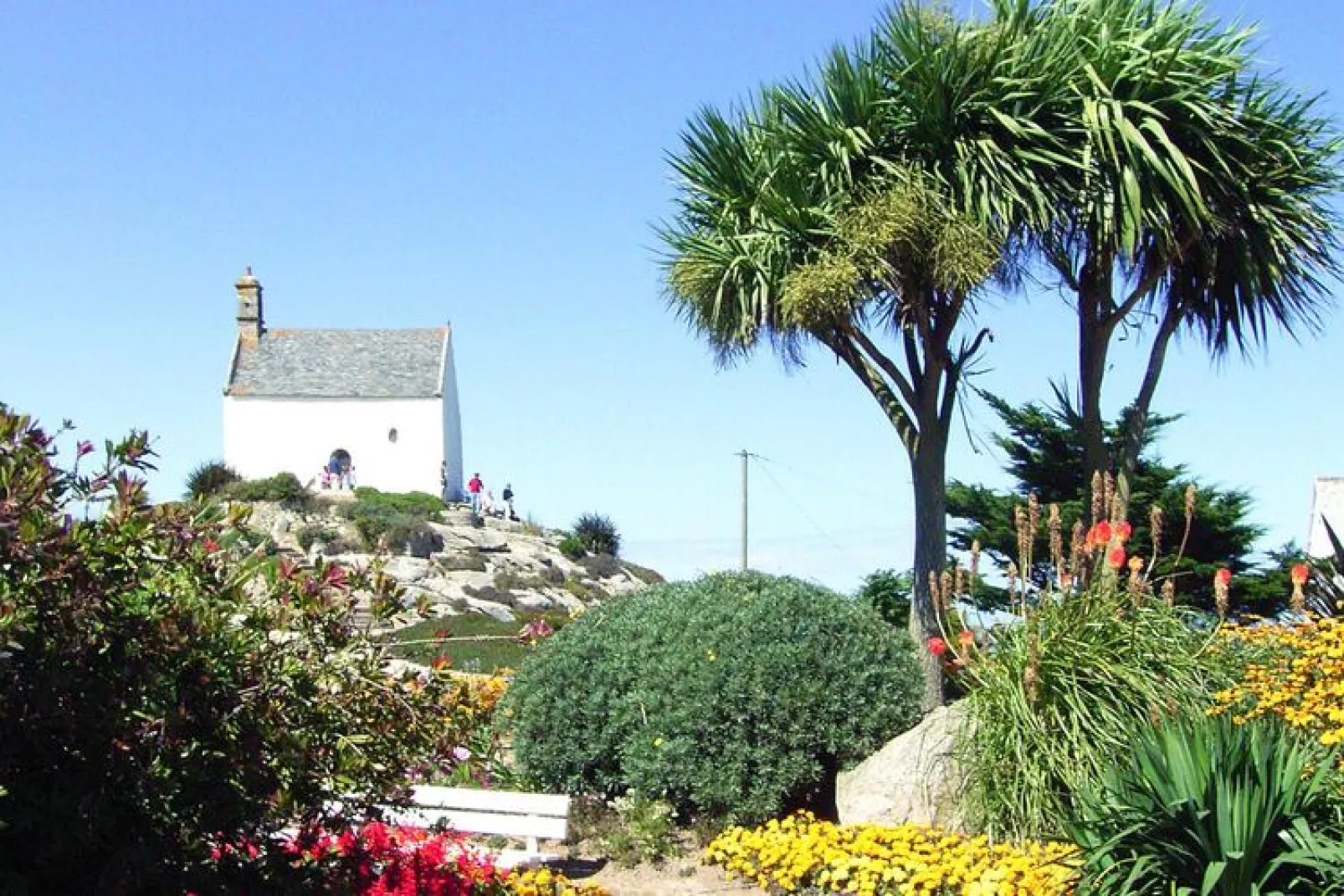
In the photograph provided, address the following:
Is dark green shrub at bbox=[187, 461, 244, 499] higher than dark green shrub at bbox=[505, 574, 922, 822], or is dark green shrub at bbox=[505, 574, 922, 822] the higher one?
dark green shrub at bbox=[187, 461, 244, 499]

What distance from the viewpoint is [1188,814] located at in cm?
607

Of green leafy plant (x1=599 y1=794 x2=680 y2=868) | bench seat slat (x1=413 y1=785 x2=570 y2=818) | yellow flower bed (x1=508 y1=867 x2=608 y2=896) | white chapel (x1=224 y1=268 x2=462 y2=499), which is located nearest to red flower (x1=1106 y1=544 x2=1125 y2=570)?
green leafy plant (x1=599 y1=794 x2=680 y2=868)

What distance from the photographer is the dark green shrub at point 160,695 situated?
4.59 meters

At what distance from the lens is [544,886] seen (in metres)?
7.35

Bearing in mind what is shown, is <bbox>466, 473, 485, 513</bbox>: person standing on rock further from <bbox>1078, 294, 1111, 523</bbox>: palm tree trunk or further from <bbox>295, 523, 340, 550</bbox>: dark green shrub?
<bbox>1078, 294, 1111, 523</bbox>: palm tree trunk

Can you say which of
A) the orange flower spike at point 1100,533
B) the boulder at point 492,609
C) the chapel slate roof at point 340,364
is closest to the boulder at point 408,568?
the boulder at point 492,609

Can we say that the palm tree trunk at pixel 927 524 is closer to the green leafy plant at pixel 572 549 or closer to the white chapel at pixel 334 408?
the green leafy plant at pixel 572 549

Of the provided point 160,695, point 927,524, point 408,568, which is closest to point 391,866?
point 160,695

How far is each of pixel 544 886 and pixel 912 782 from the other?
2282 mm

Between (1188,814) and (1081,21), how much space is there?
911 centimetres

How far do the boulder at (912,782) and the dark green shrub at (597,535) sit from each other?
35.2 metres

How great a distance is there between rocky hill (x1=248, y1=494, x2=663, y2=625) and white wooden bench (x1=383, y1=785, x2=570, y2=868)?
843 inches

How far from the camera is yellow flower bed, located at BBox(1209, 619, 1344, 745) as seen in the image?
7.32 m

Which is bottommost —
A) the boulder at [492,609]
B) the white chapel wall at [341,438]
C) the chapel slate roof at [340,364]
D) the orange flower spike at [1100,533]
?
the boulder at [492,609]
